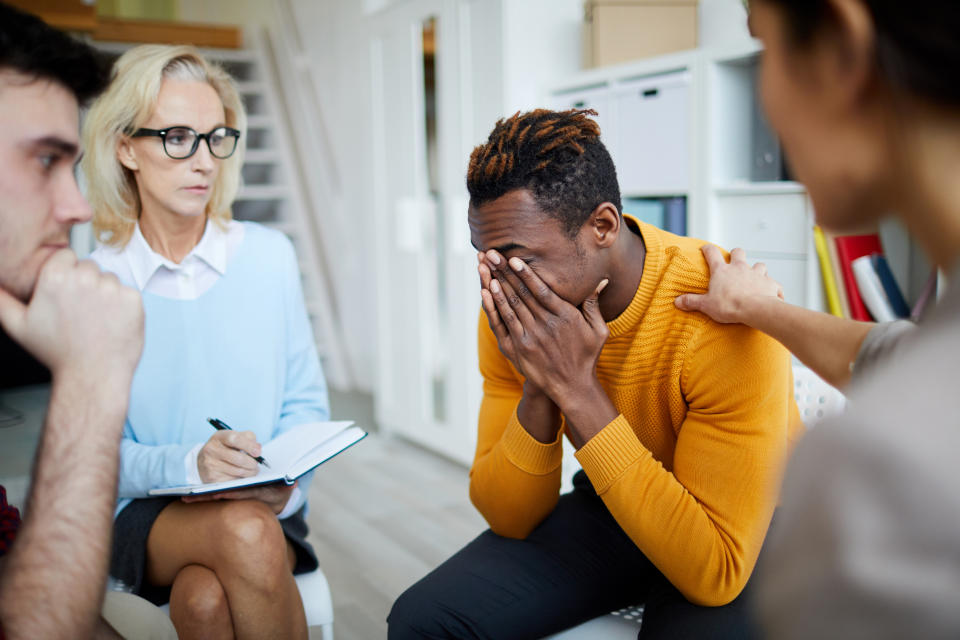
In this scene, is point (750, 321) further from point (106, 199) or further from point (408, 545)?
point (408, 545)

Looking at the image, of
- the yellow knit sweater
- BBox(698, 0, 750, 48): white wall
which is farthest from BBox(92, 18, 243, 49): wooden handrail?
the yellow knit sweater

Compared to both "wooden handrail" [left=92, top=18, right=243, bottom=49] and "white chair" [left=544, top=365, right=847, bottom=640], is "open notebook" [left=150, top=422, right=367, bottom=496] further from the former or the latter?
"wooden handrail" [left=92, top=18, right=243, bottom=49]

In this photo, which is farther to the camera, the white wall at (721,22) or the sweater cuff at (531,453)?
the white wall at (721,22)

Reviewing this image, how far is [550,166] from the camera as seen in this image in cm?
121

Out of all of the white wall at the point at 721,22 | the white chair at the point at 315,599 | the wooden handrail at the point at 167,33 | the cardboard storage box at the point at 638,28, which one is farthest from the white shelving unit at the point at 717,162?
the wooden handrail at the point at 167,33

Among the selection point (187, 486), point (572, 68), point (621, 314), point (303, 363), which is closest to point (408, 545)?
point (303, 363)

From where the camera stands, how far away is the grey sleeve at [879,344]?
3.00 feet

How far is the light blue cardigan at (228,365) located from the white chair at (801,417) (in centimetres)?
62

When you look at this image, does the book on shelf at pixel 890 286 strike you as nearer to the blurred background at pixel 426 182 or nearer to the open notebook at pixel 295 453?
the blurred background at pixel 426 182

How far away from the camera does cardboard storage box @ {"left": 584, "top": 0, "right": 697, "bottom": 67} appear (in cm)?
273

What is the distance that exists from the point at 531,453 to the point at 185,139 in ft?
3.06

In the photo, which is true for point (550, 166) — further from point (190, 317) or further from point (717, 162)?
point (717, 162)

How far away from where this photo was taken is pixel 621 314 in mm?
1291

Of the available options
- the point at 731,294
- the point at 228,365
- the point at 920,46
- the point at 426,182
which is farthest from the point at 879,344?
the point at 426,182
